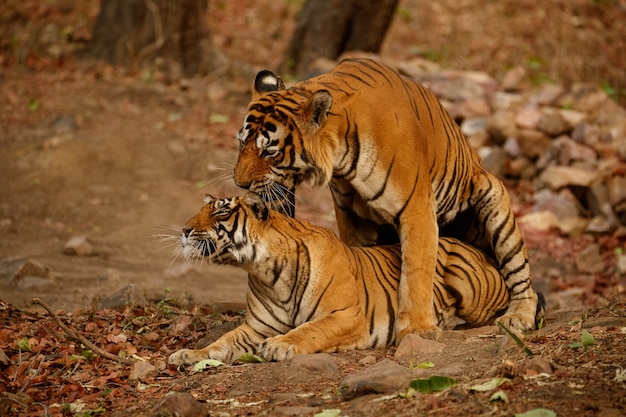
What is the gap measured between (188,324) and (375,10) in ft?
23.6

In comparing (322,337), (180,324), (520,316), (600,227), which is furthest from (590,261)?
(322,337)

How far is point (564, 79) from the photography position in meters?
14.7

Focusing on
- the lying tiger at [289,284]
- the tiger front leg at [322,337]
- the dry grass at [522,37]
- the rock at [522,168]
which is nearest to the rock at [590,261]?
the rock at [522,168]

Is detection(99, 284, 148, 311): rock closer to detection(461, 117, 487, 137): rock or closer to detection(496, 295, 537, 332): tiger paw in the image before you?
detection(496, 295, 537, 332): tiger paw

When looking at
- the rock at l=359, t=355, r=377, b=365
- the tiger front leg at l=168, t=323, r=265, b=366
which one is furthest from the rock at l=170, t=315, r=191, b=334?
the rock at l=359, t=355, r=377, b=365

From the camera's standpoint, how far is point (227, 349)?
16.4ft

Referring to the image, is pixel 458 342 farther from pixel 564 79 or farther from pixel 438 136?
pixel 564 79

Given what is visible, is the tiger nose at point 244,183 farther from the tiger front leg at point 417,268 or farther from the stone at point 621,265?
the stone at point 621,265

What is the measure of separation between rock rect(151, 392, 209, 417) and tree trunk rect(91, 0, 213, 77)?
881cm

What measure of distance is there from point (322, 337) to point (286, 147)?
102 centimetres

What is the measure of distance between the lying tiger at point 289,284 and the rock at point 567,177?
5.20m

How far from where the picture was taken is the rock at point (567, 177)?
10031 millimetres

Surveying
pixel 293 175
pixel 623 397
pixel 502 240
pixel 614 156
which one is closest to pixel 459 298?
pixel 502 240

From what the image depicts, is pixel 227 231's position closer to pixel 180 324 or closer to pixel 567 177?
pixel 180 324
